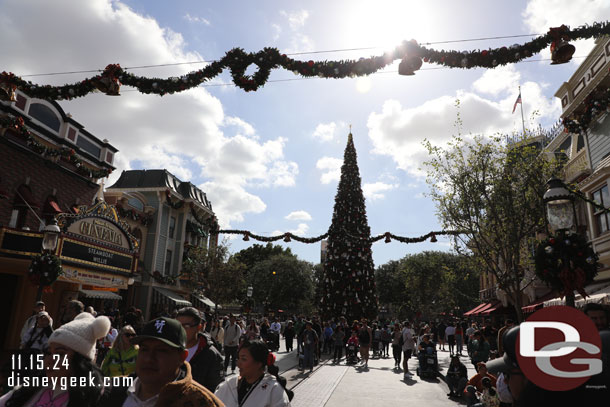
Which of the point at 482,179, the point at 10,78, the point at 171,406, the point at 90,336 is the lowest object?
the point at 171,406

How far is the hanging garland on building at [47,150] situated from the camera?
16.0m

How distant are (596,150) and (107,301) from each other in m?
28.3

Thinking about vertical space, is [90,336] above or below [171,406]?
above

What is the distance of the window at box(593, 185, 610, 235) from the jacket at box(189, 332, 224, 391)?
1743cm

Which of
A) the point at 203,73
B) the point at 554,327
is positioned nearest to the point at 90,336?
the point at 554,327

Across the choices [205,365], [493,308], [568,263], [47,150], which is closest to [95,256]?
[47,150]

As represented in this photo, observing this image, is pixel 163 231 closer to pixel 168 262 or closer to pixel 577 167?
pixel 168 262

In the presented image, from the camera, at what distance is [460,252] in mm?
21500

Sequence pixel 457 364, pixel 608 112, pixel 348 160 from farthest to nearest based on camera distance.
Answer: pixel 348 160 < pixel 608 112 < pixel 457 364

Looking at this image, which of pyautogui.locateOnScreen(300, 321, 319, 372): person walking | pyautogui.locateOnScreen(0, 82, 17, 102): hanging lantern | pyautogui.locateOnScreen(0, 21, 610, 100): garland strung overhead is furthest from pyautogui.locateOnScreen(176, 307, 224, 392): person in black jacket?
pyautogui.locateOnScreen(300, 321, 319, 372): person walking

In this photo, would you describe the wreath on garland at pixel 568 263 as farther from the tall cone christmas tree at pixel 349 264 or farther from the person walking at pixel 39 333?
the tall cone christmas tree at pixel 349 264

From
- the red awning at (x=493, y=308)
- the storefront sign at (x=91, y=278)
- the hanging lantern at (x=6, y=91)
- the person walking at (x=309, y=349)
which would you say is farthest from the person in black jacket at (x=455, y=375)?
the red awning at (x=493, y=308)

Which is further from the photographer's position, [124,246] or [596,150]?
[124,246]

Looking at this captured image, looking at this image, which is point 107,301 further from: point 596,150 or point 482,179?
point 596,150
